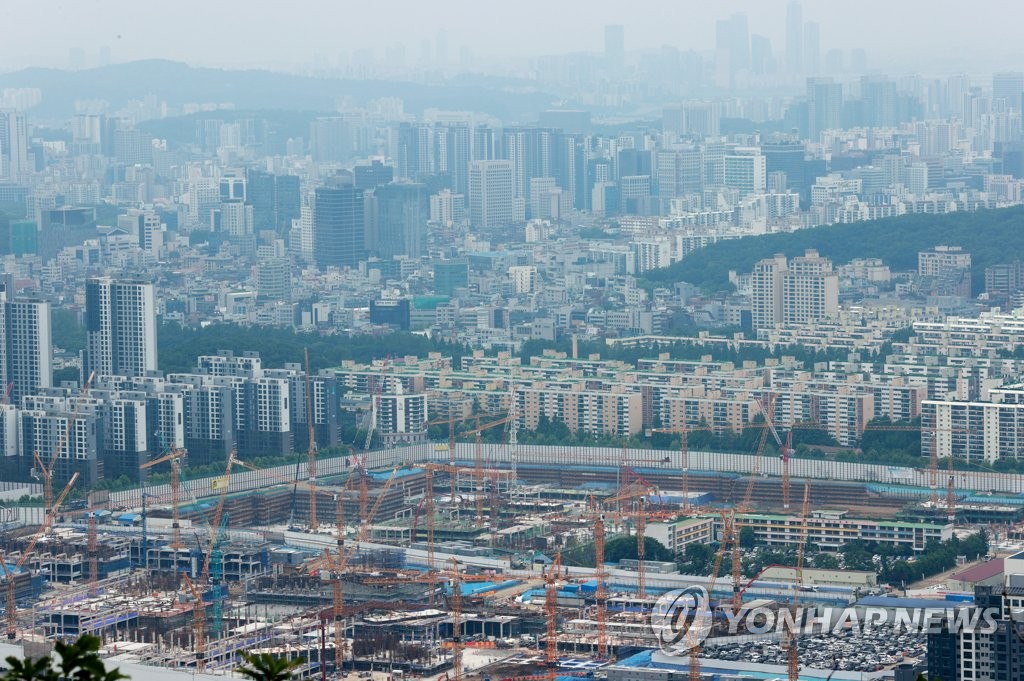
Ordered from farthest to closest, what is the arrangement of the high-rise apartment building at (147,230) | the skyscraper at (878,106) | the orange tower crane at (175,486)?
the skyscraper at (878,106) < the high-rise apartment building at (147,230) < the orange tower crane at (175,486)

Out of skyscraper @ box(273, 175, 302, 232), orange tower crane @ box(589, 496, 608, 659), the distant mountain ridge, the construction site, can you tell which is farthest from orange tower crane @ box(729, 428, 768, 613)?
the distant mountain ridge

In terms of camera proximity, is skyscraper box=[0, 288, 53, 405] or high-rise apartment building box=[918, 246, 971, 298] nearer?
skyscraper box=[0, 288, 53, 405]

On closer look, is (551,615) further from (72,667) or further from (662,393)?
(662,393)

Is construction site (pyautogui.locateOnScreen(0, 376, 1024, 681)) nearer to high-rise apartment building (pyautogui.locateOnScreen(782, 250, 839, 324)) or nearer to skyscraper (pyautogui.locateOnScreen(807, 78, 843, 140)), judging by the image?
high-rise apartment building (pyautogui.locateOnScreen(782, 250, 839, 324))

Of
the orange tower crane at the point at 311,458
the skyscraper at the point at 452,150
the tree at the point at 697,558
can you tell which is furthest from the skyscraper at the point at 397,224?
the tree at the point at 697,558

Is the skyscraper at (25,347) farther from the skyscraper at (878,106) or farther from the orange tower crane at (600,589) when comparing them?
the skyscraper at (878,106)
